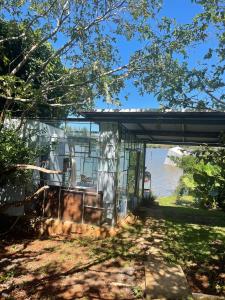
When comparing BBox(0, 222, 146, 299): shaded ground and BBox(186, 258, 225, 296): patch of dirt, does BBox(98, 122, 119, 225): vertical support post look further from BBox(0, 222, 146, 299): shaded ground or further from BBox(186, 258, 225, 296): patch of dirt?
BBox(186, 258, 225, 296): patch of dirt

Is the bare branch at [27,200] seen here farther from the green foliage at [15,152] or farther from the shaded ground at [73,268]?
the green foliage at [15,152]

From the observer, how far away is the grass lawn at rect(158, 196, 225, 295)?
21.4 feet

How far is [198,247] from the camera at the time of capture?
8883mm

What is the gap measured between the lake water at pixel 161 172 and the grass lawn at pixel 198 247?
624 inches

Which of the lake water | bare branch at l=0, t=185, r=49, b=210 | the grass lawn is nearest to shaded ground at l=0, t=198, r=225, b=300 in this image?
the grass lawn

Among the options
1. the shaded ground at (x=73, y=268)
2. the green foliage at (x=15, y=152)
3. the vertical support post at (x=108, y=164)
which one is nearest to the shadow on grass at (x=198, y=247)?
Result: the shaded ground at (x=73, y=268)

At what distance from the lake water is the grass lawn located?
624 inches

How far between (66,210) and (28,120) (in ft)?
11.5

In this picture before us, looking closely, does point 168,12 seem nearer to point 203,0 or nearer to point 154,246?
point 203,0

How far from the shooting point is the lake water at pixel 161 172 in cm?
3075

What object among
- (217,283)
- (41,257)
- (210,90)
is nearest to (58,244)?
(41,257)

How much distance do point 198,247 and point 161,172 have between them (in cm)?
2694

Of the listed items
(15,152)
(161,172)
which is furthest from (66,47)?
A: (161,172)

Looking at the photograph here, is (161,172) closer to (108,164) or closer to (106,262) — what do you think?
(108,164)
